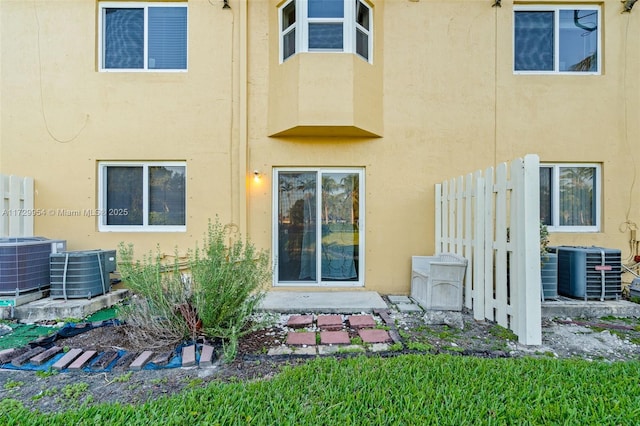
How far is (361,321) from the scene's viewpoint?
445 cm

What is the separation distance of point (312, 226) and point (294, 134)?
175 cm

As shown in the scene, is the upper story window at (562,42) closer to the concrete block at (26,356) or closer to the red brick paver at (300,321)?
the red brick paver at (300,321)

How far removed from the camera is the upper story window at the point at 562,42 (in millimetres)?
6129

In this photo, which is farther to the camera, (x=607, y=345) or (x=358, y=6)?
(x=358, y=6)

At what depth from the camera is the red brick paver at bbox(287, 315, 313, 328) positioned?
438 centimetres

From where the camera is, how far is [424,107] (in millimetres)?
6043

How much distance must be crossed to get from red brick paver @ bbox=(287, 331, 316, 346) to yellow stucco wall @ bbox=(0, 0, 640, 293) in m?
2.27

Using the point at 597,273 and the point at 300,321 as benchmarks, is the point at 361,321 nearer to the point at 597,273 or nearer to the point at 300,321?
the point at 300,321

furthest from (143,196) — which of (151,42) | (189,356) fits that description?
(189,356)

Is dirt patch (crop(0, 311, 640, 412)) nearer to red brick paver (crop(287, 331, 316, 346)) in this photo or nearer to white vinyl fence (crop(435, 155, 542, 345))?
red brick paver (crop(287, 331, 316, 346))

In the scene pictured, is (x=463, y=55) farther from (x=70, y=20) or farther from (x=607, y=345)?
(x=70, y=20)

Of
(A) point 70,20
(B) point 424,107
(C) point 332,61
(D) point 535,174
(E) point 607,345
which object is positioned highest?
(A) point 70,20

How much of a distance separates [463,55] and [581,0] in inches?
95.7

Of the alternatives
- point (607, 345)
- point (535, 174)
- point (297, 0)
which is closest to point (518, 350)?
point (607, 345)
